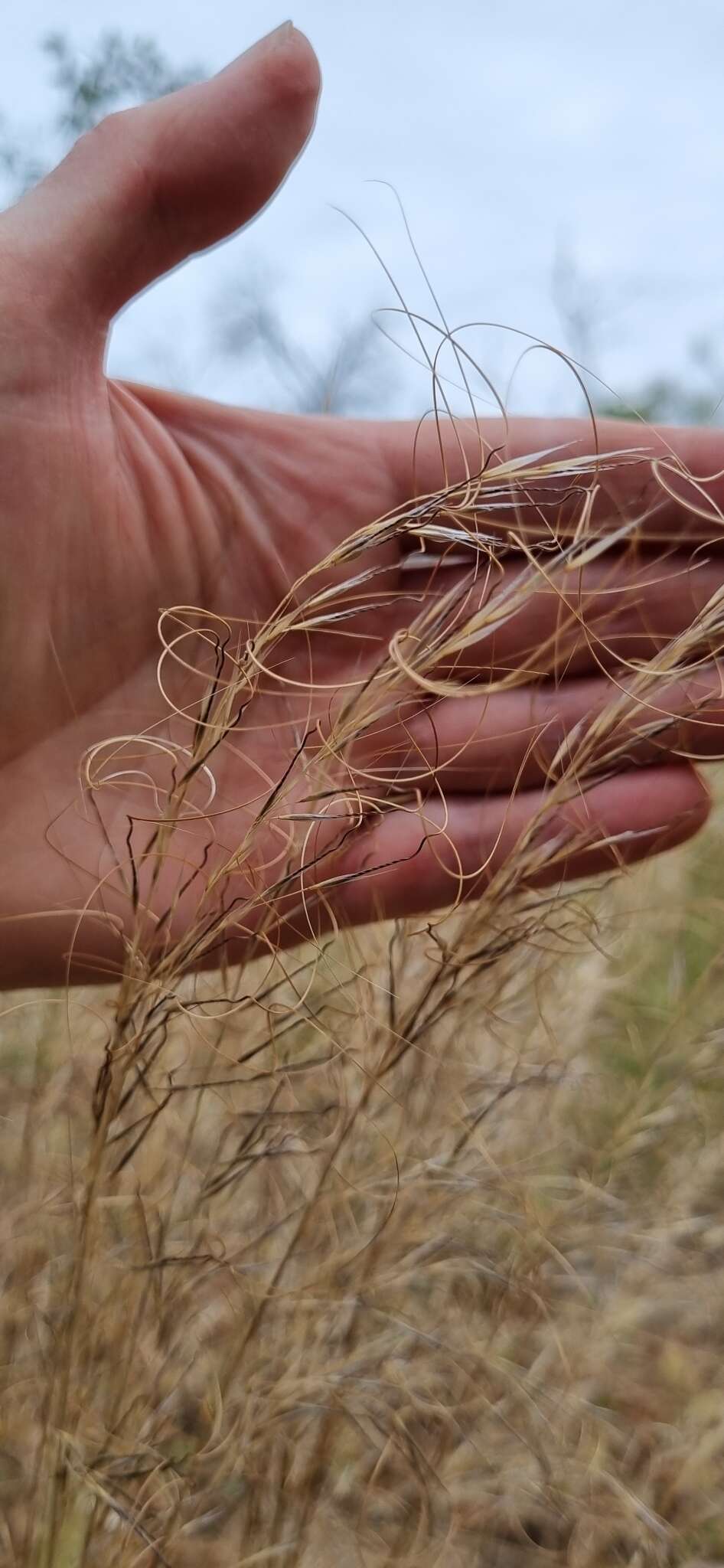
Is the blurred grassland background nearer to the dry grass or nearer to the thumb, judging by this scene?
the dry grass

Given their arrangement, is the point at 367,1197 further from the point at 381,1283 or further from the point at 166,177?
the point at 166,177

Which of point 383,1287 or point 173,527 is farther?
point 173,527

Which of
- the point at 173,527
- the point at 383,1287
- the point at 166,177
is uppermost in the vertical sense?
the point at 166,177

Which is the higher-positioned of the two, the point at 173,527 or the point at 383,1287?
the point at 173,527

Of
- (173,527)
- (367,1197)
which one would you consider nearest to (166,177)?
(173,527)

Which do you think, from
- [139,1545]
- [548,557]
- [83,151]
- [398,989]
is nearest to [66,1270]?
[139,1545]

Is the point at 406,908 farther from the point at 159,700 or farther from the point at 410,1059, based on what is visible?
the point at 159,700
